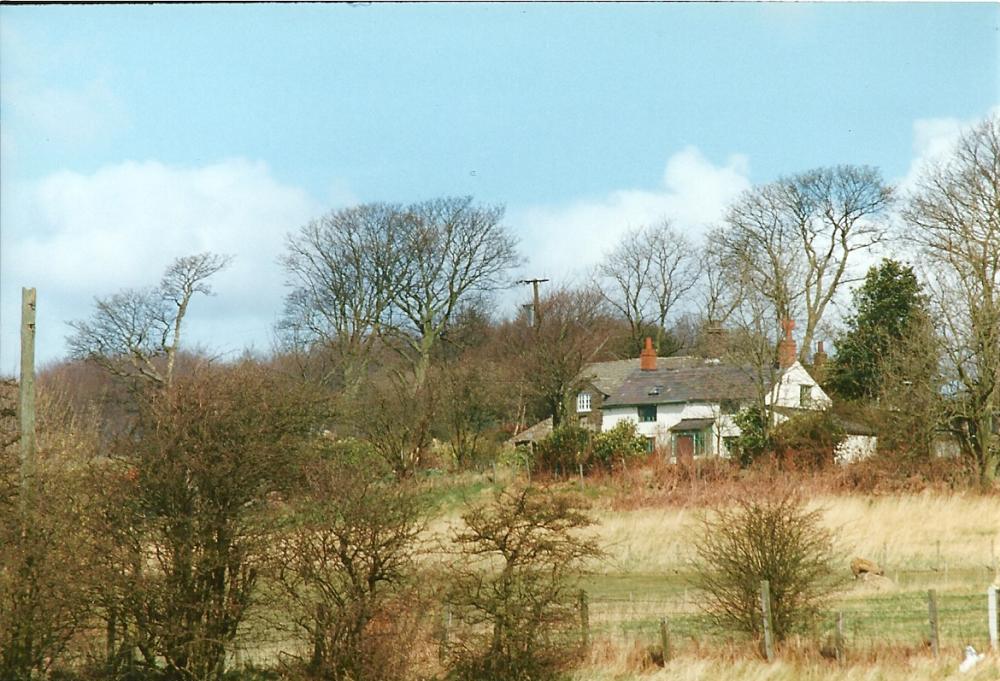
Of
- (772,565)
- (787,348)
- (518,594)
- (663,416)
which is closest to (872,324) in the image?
(787,348)

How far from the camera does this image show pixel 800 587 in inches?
669

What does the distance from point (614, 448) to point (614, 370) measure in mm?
18946

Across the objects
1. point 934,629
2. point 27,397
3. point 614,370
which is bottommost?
point 934,629

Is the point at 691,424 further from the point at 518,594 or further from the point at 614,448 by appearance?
the point at 518,594

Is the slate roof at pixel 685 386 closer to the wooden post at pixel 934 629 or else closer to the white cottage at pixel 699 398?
the white cottage at pixel 699 398

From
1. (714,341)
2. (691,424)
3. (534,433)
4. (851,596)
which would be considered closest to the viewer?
(851,596)

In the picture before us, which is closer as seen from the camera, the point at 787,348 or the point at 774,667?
the point at 774,667

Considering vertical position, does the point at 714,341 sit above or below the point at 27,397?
above

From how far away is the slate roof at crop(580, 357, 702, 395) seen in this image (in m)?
53.2

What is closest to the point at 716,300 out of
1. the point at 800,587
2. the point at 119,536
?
the point at 800,587

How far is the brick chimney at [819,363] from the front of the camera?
4600 cm

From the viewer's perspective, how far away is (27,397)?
1823 centimetres

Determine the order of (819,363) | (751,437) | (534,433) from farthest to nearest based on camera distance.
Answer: (534,433) → (819,363) → (751,437)

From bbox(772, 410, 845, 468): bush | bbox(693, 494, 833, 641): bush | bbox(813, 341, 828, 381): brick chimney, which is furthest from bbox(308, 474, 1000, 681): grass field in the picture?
bbox(813, 341, 828, 381): brick chimney
